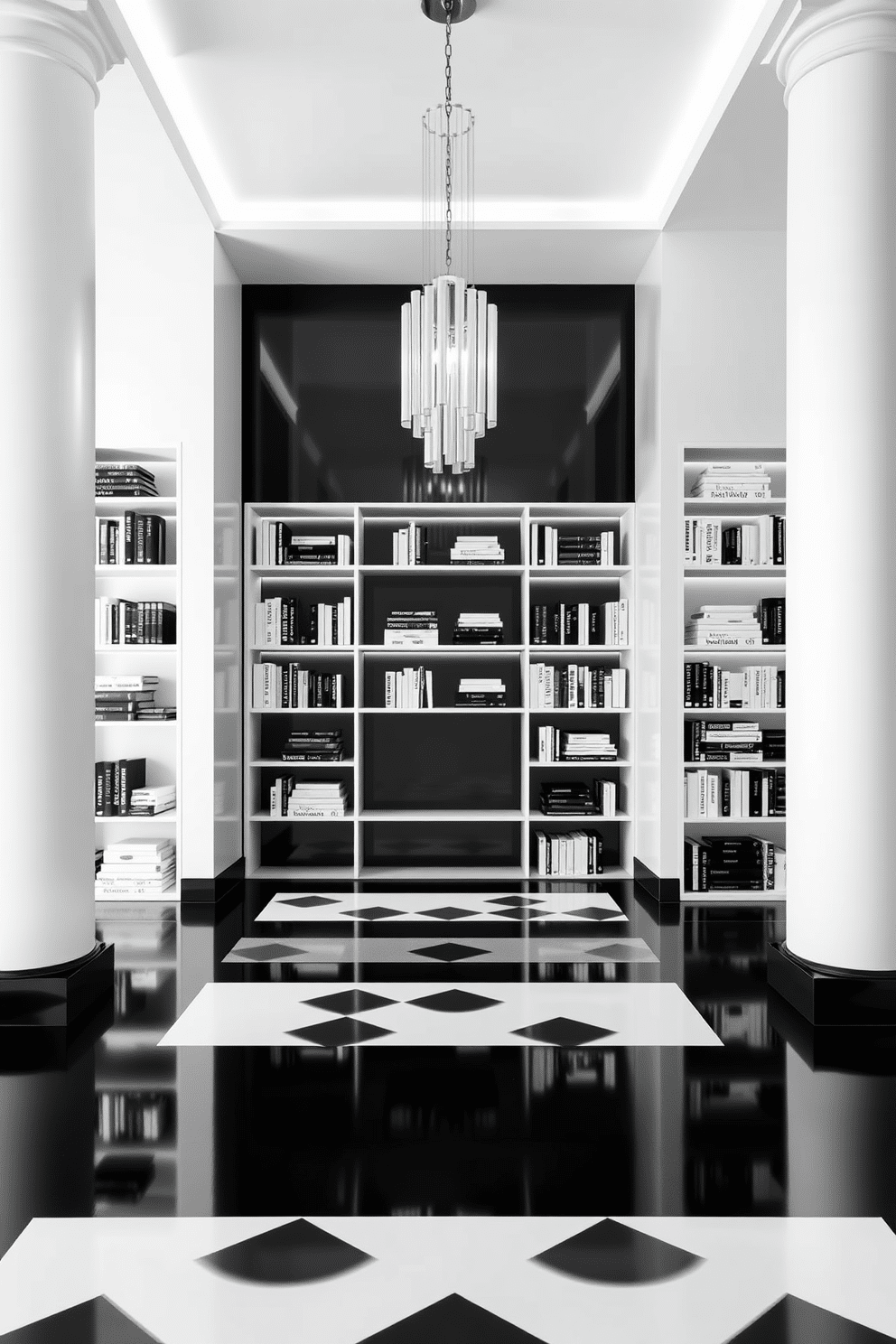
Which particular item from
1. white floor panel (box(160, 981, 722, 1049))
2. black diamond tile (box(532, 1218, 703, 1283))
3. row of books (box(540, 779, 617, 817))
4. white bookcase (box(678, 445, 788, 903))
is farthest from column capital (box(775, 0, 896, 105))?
row of books (box(540, 779, 617, 817))

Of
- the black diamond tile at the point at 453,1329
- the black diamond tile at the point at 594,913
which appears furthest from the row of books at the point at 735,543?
the black diamond tile at the point at 453,1329

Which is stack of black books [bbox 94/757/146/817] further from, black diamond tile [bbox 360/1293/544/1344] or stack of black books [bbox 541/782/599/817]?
black diamond tile [bbox 360/1293/544/1344]

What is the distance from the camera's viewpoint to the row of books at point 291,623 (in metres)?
5.86

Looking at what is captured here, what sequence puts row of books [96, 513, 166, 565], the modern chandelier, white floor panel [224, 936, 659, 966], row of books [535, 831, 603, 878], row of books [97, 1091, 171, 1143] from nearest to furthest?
row of books [97, 1091, 171, 1143]
the modern chandelier
white floor panel [224, 936, 659, 966]
row of books [96, 513, 166, 565]
row of books [535, 831, 603, 878]

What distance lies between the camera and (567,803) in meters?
5.82

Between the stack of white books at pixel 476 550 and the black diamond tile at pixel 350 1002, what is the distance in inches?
113

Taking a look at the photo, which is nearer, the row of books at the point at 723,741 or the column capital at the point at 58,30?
the column capital at the point at 58,30

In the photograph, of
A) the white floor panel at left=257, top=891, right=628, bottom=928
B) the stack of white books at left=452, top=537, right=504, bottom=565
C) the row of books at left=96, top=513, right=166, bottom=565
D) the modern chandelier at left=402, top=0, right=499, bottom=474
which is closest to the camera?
the modern chandelier at left=402, top=0, right=499, bottom=474

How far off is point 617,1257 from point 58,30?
366 cm

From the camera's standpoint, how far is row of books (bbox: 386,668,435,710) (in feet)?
19.3

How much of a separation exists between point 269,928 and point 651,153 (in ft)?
12.8

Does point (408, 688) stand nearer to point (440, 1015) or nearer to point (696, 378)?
point (696, 378)

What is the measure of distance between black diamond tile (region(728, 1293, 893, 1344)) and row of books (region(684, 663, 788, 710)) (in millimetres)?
3860

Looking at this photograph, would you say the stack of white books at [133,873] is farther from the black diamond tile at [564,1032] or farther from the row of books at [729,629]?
the row of books at [729,629]
